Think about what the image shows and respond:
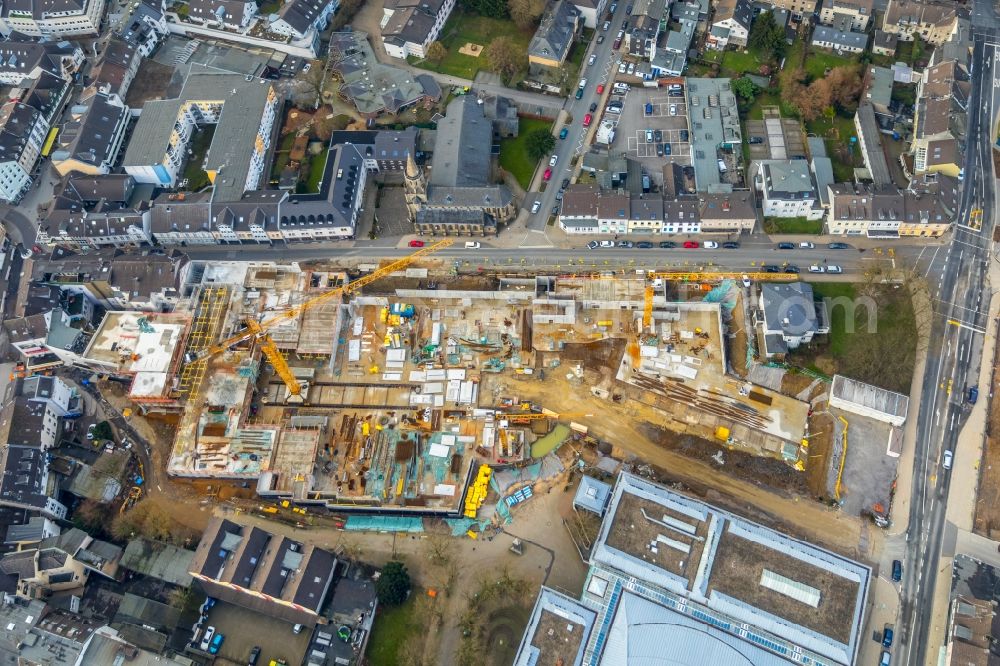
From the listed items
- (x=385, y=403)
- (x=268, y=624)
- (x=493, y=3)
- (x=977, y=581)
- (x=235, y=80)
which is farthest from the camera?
(x=493, y=3)

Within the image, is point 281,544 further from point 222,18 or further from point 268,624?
point 222,18

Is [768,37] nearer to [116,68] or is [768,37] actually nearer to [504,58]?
[504,58]

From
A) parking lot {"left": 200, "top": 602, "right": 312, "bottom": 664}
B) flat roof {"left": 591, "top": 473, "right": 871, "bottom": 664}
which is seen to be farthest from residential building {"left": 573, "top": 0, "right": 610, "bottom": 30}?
parking lot {"left": 200, "top": 602, "right": 312, "bottom": 664}

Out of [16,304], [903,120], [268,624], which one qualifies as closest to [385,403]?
[268,624]

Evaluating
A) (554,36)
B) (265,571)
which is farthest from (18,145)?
(554,36)

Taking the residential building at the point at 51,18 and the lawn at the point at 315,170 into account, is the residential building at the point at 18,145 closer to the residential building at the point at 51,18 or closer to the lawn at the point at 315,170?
the residential building at the point at 51,18

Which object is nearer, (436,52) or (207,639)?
(207,639)

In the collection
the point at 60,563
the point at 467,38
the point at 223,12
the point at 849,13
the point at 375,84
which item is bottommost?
the point at 60,563
